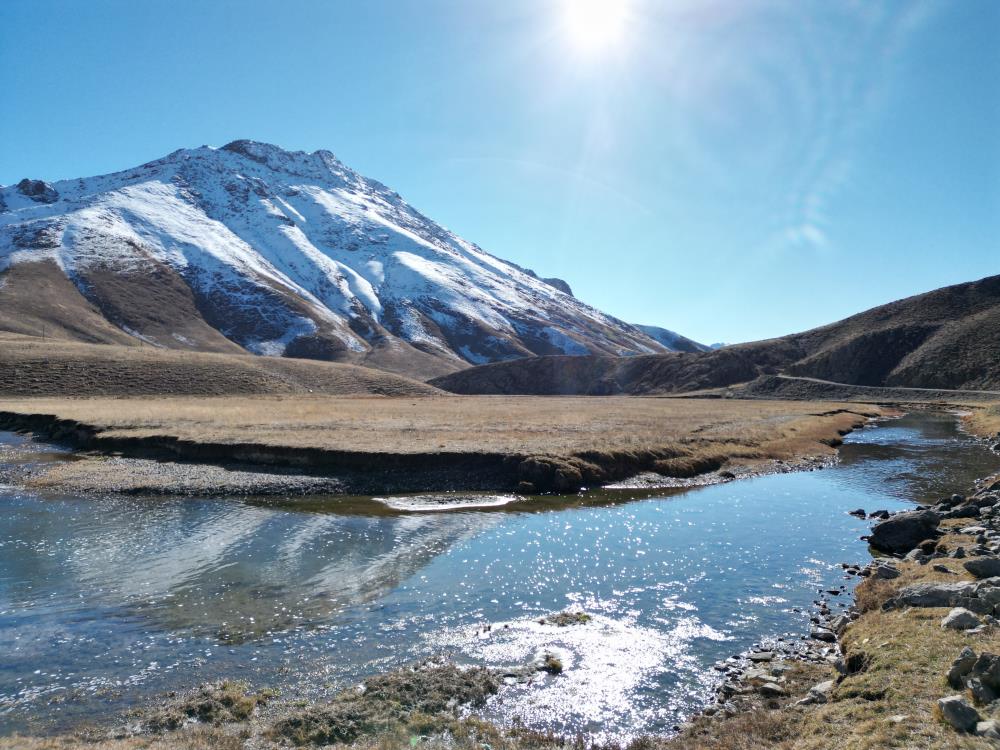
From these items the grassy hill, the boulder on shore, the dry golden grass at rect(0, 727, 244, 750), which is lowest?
the dry golden grass at rect(0, 727, 244, 750)

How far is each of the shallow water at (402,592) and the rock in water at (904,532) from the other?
127 cm

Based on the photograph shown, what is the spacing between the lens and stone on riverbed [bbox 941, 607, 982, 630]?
11830 mm

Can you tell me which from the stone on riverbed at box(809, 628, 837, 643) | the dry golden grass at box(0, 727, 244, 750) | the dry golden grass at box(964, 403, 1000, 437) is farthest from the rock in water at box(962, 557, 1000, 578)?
the dry golden grass at box(964, 403, 1000, 437)

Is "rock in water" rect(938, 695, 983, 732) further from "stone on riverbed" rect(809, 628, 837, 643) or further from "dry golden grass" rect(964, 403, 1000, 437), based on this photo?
"dry golden grass" rect(964, 403, 1000, 437)

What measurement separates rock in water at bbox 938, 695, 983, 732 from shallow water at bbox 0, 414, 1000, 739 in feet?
15.3

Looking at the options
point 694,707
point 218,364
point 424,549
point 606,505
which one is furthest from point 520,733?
point 218,364

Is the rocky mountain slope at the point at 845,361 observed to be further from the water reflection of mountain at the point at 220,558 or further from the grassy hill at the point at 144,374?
the water reflection of mountain at the point at 220,558

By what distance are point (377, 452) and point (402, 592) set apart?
21.2 m

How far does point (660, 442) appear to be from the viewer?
154 feet

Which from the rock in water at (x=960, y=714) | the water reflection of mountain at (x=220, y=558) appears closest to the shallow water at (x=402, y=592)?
the water reflection of mountain at (x=220, y=558)

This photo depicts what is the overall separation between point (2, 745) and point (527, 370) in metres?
172

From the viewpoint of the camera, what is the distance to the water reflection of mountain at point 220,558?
671 inches

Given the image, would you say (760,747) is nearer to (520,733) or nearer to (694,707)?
(694,707)

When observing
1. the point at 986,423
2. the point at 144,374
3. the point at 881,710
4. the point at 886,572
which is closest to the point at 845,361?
the point at 986,423
